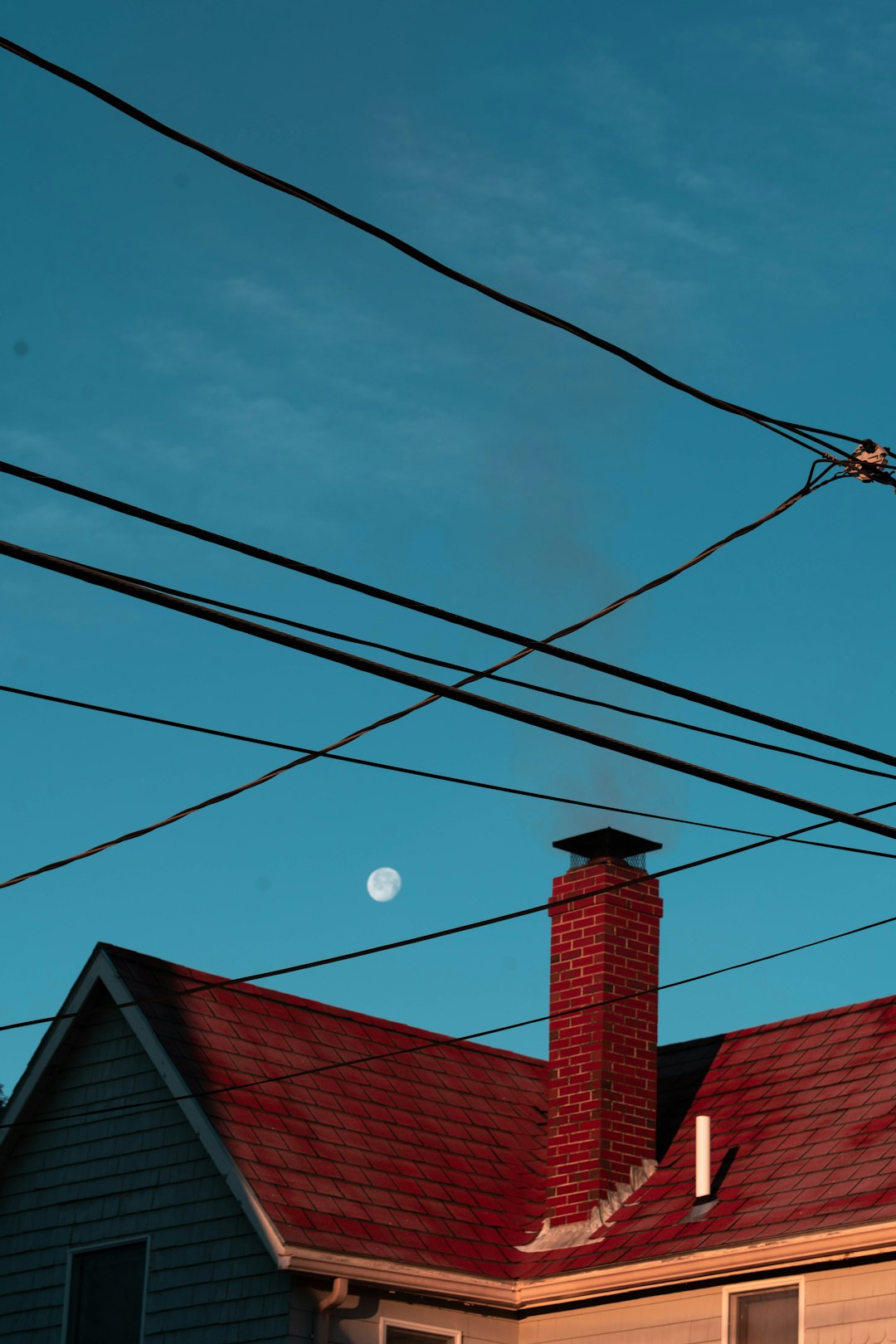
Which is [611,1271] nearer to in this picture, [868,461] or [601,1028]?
[601,1028]

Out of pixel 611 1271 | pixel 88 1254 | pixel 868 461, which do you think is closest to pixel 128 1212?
pixel 88 1254

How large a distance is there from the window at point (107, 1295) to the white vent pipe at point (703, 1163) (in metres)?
4.74

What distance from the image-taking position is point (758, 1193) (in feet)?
54.2

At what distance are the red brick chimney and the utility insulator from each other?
308 inches

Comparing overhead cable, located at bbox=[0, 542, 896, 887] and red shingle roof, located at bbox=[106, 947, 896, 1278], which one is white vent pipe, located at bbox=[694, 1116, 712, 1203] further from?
overhead cable, located at bbox=[0, 542, 896, 887]

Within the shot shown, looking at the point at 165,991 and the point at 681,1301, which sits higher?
the point at 165,991

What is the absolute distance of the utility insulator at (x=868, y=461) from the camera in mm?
11062

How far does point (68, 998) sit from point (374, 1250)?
12.9 ft

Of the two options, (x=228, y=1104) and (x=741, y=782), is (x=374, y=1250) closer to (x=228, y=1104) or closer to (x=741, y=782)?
(x=228, y=1104)

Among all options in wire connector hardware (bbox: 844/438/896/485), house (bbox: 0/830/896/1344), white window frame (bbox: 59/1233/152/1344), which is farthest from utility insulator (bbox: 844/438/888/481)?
white window frame (bbox: 59/1233/152/1344)

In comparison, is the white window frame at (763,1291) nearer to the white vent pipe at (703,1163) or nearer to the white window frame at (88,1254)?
the white vent pipe at (703,1163)

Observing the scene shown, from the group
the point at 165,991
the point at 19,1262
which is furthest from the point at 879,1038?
the point at 19,1262

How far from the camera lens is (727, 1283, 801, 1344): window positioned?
15227mm

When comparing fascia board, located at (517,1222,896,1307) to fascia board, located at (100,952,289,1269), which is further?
fascia board, located at (100,952,289,1269)
